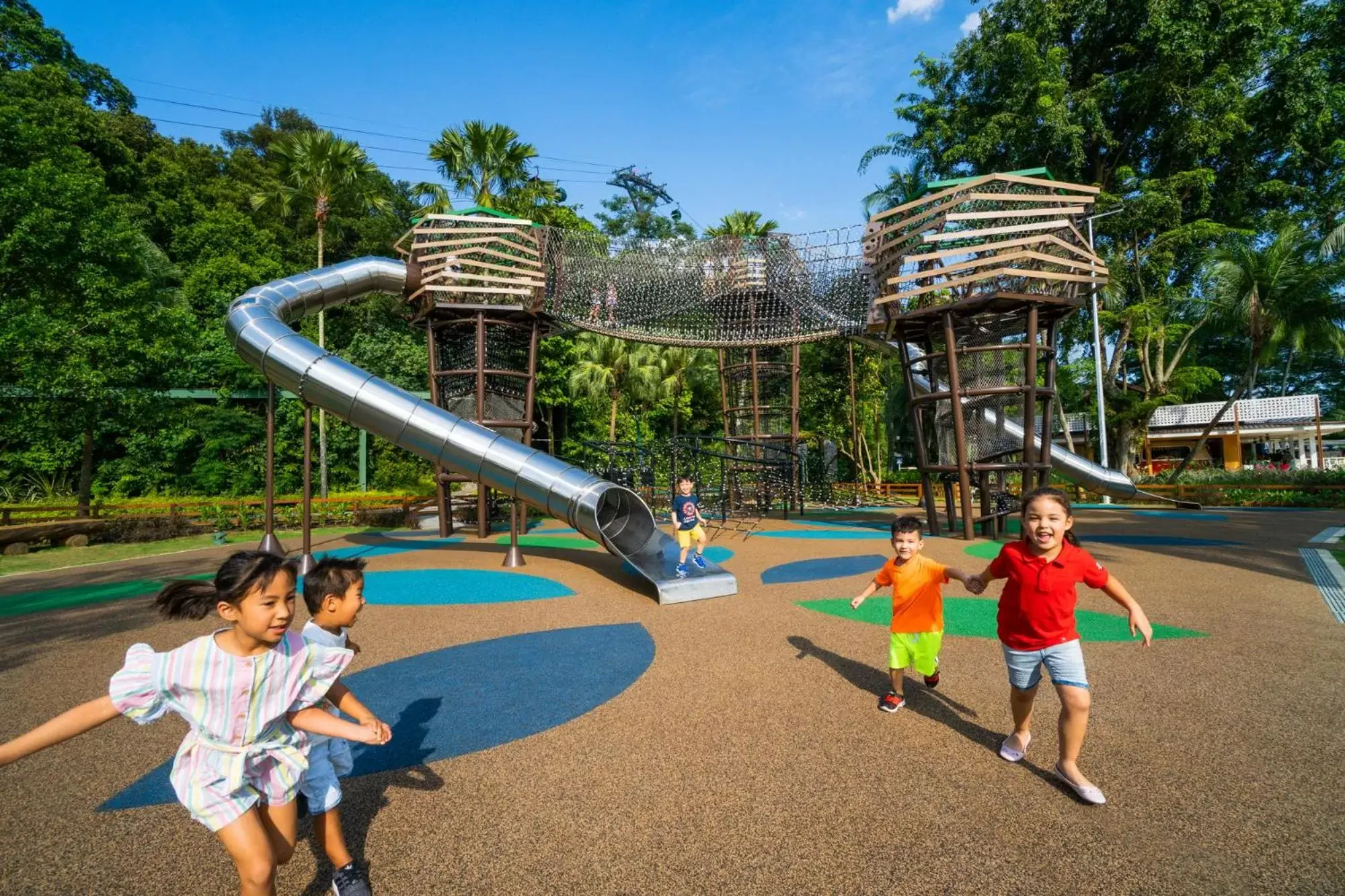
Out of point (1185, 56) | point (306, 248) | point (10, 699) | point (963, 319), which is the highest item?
point (1185, 56)

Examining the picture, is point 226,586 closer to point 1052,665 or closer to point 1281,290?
point 1052,665

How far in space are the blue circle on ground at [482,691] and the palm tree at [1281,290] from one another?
1179 inches

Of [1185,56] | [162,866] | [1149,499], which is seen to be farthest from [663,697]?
[1185,56]

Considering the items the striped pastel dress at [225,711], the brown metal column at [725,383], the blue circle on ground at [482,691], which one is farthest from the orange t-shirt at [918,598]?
the brown metal column at [725,383]

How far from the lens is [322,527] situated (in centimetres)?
1750

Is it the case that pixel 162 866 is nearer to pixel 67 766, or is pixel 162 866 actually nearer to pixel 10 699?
pixel 67 766

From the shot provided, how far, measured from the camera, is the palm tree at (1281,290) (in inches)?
952

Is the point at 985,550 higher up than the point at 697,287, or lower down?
lower down

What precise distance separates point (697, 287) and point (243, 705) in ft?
44.2

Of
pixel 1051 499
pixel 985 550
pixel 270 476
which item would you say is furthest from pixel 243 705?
pixel 985 550

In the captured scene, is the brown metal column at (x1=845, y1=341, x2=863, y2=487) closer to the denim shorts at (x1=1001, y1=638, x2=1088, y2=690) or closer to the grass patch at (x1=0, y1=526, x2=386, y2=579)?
the grass patch at (x1=0, y1=526, x2=386, y2=579)

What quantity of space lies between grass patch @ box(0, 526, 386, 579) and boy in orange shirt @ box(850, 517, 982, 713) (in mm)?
13627

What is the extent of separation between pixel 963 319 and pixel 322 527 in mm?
16784

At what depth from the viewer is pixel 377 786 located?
3283mm
